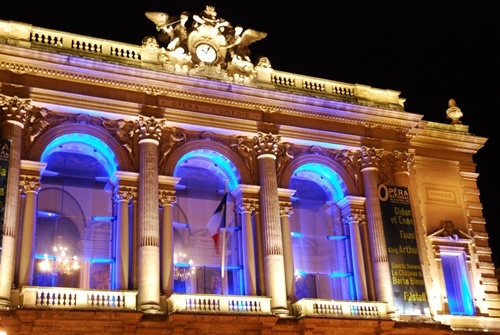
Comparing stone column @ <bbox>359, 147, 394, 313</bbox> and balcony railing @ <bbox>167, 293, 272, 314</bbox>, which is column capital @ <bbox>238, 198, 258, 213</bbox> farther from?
stone column @ <bbox>359, 147, 394, 313</bbox>

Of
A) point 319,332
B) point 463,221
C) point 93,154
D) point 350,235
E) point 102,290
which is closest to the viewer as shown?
point 102,290

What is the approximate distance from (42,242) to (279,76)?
37.8 feet

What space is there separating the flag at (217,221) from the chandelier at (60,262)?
193 inches

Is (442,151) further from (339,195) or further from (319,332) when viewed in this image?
(319,332)

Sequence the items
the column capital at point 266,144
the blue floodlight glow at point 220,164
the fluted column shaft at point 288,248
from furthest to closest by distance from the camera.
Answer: the column capital at point 266,144
the blue floodlight glow at point 220,164
the fluted column shaft at point 288,248

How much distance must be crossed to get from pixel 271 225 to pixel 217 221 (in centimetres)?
198

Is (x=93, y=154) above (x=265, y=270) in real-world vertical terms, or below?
above

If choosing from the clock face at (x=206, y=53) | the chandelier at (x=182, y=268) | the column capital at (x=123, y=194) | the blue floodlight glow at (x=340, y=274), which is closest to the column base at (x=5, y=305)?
the column capital at (x=123, y=194)

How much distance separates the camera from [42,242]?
81.5 ft

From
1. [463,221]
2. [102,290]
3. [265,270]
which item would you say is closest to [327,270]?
[265,270]

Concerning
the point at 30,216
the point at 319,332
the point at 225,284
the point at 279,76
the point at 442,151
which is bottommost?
the point at 319,332

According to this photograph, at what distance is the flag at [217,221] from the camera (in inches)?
1018

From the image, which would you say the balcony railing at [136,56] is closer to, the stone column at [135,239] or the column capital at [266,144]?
the column capital at [266,144]

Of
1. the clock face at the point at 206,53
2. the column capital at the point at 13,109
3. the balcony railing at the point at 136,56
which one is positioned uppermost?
the clock face at the point at 206,53
